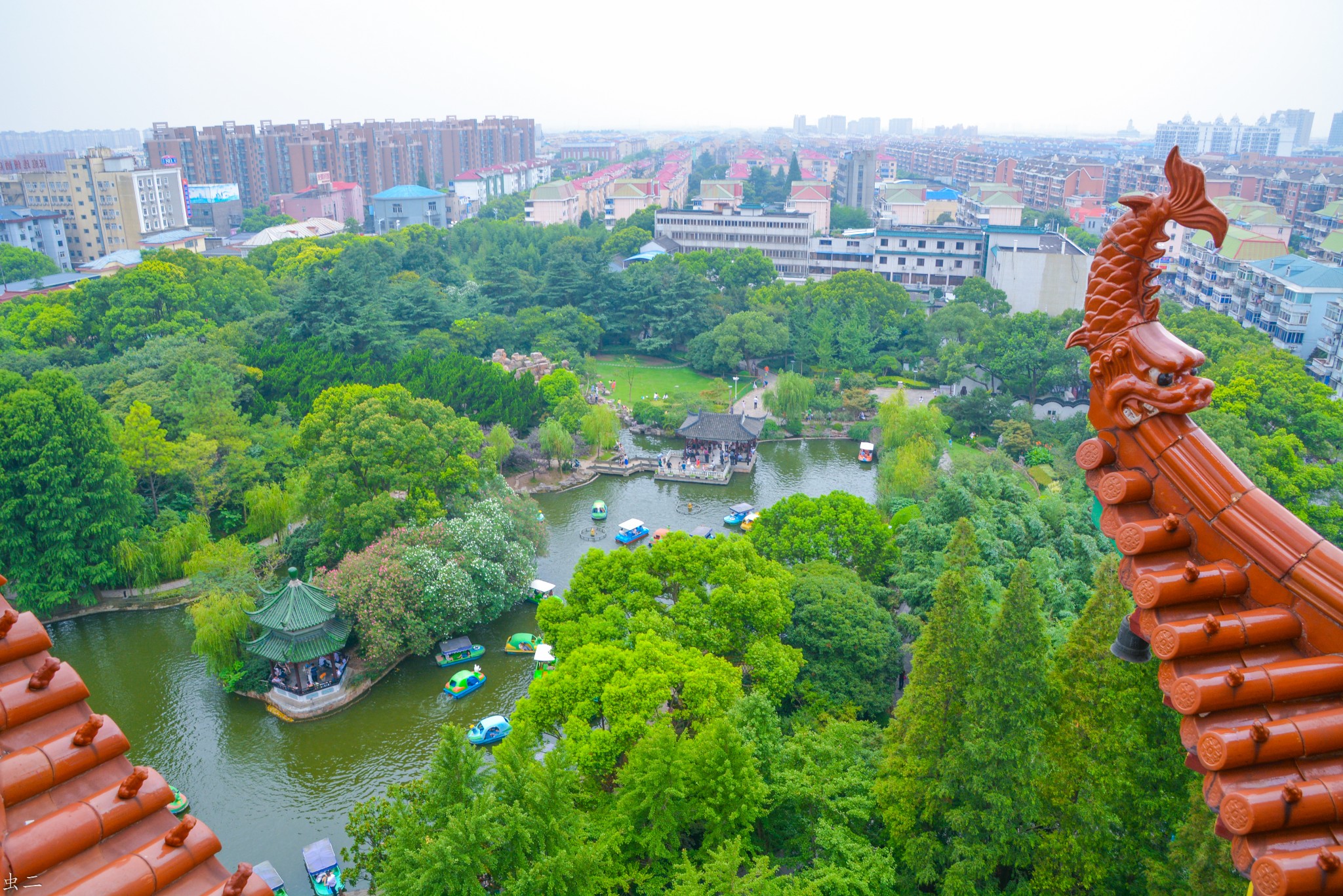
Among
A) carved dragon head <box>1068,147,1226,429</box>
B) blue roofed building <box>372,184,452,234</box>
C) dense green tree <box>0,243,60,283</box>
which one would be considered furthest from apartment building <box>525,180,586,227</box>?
carved dragon head <box>1068,147,1226,429</box>

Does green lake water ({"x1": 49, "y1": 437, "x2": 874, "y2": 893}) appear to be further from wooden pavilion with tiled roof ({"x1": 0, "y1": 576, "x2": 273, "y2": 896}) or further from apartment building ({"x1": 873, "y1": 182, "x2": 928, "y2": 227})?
apartment building ({"x1": 873, "y1": 182, "x2": 928, "y2": 227})

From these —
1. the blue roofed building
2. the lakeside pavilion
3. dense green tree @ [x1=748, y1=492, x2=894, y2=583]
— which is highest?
the blue roofed building

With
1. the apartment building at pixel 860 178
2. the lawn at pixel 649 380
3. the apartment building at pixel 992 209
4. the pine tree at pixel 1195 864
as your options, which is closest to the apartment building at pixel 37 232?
the lawn at pixel 649 380

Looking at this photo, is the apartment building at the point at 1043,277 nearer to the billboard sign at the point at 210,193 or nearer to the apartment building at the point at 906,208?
the apartment building at the point at 906,208

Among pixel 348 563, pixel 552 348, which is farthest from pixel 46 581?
pixel 552 348

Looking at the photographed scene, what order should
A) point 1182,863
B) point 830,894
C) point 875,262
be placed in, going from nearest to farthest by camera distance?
point 1182,863
point 830,894
point 875,262

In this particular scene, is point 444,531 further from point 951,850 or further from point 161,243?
point 161,243
